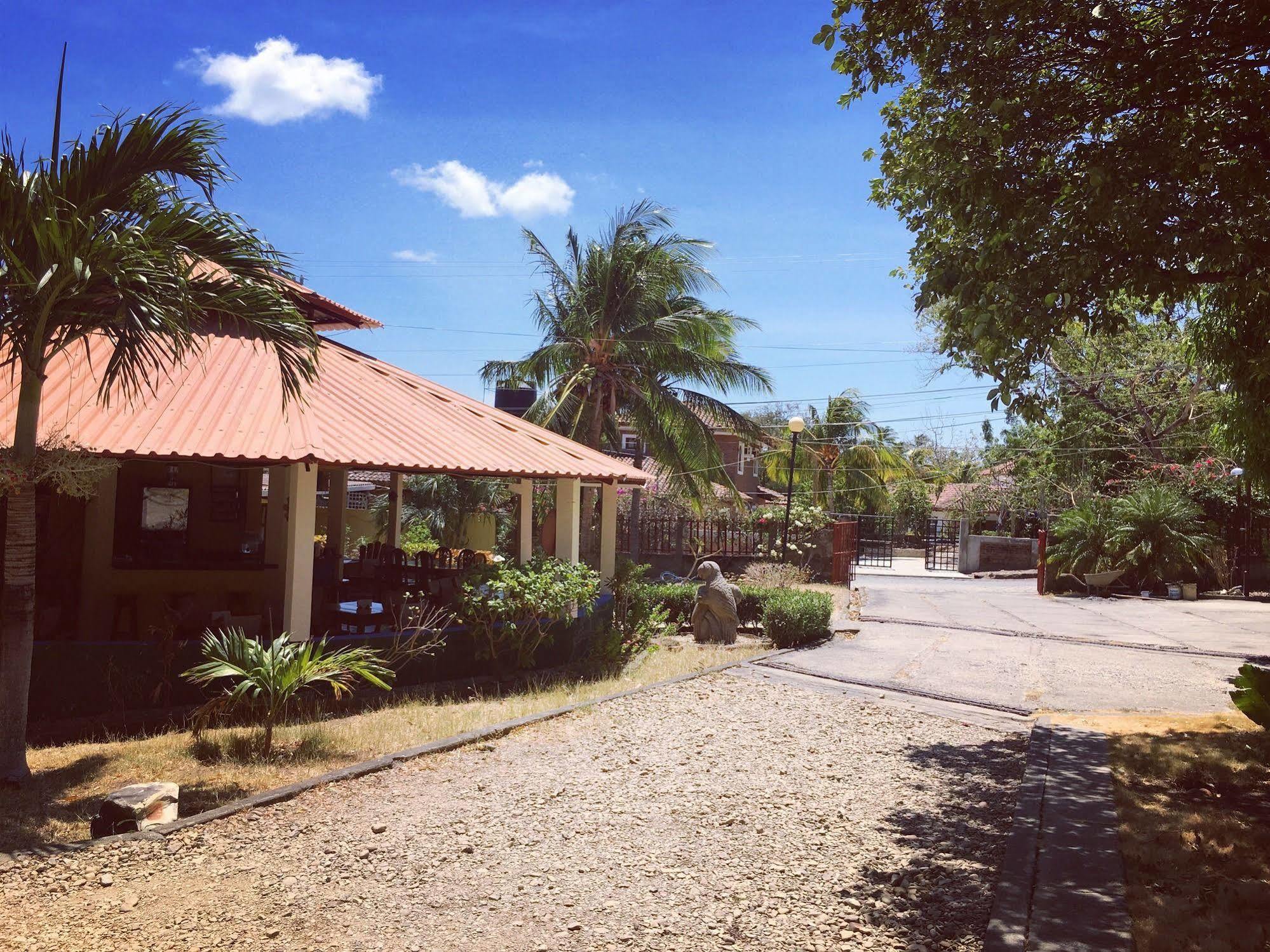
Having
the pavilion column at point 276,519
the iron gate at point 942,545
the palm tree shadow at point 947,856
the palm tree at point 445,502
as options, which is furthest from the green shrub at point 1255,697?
the iron gate at point 942,545

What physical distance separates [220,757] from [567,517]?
6394mm

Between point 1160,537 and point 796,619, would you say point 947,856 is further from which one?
point 1160,537

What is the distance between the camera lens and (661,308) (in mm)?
21266

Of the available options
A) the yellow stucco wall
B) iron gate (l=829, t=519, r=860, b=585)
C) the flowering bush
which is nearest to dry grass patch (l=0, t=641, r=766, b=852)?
the yellow stucco wall

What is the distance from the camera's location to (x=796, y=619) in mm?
13695

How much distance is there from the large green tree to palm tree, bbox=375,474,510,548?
1865 centimetres

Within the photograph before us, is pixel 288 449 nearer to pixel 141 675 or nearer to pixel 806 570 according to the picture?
pixel 141 675

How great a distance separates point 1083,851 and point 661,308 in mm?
17073

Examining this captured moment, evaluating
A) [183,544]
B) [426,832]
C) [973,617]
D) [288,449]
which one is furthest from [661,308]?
[426,832]

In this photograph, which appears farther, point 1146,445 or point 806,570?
point 1146,445

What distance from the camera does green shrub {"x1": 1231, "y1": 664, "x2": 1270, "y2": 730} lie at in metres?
7.33

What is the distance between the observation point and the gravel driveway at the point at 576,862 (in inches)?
178

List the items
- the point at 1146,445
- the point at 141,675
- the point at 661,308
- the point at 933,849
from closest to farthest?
the point at 933,849 < the point at 141,675 < the point at 661,308 < the point at 1146,445

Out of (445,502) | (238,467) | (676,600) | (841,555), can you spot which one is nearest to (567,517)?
(676,600)
